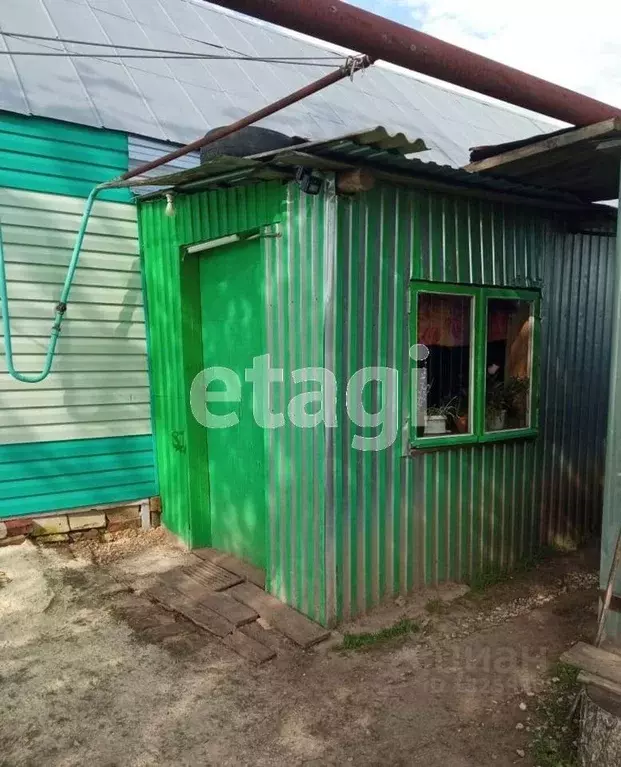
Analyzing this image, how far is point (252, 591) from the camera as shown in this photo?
4.50 m

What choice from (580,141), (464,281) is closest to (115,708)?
(464,281)

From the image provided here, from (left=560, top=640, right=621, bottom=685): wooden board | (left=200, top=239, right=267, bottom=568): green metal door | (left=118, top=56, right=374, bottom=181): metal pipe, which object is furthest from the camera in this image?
(left=200, top=239, right=267, bottom=568): green metal door

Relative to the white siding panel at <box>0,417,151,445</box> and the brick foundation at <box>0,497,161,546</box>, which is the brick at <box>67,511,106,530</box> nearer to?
the brick foundation at <box>0,497,161,546</box>

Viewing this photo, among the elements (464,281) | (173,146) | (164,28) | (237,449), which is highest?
(164,28)

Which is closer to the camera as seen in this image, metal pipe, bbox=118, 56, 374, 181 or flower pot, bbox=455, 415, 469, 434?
metal pipe, bbox=118, 56, 374, 181

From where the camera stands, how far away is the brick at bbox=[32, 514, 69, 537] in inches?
203

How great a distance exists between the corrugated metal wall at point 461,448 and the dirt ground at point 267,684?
1.40ft

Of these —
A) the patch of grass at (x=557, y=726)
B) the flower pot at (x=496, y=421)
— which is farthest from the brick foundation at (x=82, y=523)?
the patch of grass at (x=557, y=726)

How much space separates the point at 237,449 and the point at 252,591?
1176 millimetres

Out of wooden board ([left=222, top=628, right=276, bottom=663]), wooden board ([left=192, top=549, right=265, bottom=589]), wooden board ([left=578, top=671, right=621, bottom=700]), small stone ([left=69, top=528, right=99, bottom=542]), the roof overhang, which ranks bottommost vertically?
wooden board ([left=222, top=628, right=276, bottom=663])

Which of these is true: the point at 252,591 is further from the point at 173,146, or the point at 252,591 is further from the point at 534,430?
the point at 173,146

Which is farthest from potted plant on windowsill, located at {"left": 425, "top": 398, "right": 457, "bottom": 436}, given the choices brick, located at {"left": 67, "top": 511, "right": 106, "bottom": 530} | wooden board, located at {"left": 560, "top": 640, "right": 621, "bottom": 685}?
brick, located at {"left": 67, "top": 511, "right": 106, "bottom": 530}

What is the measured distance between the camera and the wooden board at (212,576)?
4.62 meters

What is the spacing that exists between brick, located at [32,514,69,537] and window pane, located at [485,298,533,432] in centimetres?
395
